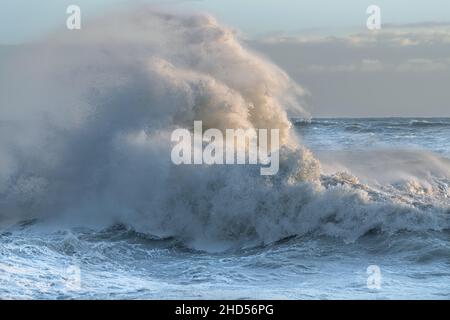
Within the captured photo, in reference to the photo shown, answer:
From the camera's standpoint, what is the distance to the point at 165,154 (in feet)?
48.9

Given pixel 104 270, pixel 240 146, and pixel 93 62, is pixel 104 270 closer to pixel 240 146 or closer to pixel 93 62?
pixel 240 146

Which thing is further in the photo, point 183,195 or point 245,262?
point 183,195

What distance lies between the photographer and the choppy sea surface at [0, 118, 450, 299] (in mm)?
9234

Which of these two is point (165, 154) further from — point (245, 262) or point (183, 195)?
point (245, 262)

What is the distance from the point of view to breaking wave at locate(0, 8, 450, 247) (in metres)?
13.0

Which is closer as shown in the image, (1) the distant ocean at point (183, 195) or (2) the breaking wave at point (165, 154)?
(1) the distant ocean at point (183, 195)

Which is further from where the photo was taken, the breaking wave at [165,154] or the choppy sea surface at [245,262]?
the breaking wave at [165,154]

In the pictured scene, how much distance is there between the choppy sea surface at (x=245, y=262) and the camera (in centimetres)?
923

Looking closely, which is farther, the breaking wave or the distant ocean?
the breaking wave

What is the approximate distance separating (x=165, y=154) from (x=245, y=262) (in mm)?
4243

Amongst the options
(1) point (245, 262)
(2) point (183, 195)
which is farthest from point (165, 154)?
(1) point (245, 262)

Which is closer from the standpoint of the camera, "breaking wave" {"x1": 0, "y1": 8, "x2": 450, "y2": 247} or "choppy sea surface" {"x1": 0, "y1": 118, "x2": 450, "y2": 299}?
"choppy sea surface" {"x1": 0, "y1": 118, "x2": 450, "y2": 299}

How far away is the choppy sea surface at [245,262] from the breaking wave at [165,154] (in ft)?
0.60

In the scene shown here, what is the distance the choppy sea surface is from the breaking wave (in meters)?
0.18
